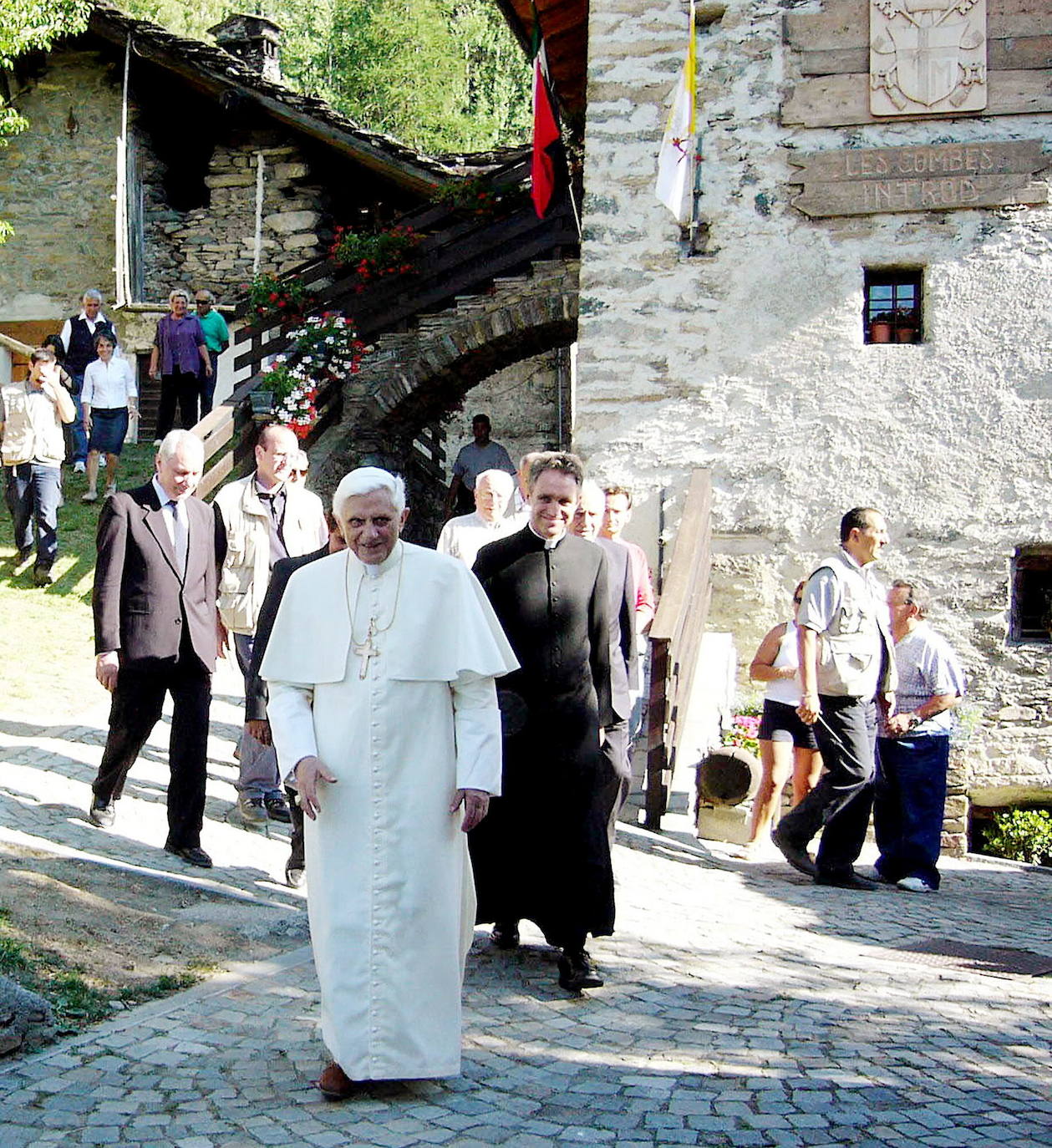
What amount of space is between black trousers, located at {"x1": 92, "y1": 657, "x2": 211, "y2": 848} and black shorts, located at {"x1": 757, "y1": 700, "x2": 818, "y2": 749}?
118 inches

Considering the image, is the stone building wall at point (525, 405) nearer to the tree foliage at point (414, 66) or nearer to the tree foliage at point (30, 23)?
the tree foliage at point (30, 23)

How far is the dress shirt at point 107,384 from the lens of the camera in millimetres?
13461

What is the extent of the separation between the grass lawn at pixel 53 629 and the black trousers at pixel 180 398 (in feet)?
3.63

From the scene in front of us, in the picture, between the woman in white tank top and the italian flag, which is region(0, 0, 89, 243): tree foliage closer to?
the italian flag

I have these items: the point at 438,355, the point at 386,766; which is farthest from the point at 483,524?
the point at 438,355

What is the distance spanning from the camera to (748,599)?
1035 cm

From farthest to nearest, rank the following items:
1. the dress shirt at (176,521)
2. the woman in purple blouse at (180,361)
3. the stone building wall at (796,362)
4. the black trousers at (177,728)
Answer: the woman in purple blouse at (180,361) < the stone building wall at (796,362) < the dress shirt at (176,521) < the black trousers at (177,728)

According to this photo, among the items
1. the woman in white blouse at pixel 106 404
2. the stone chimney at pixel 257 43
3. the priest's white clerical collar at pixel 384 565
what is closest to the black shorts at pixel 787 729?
the priest's white clerical collar at pixel 384 565

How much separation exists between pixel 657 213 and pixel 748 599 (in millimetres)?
2804

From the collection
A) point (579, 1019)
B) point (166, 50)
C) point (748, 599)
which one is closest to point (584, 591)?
point (579, 1019)

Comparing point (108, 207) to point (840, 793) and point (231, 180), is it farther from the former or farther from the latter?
point (840, 793)

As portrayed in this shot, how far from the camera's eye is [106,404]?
1363 cm

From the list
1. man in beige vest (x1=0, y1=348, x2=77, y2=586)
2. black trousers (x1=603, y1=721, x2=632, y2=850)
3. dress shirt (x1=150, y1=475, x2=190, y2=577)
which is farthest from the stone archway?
black trousers (x1=603, y1=721, x2=632, y2=850)

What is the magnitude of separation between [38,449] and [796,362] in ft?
19.4
